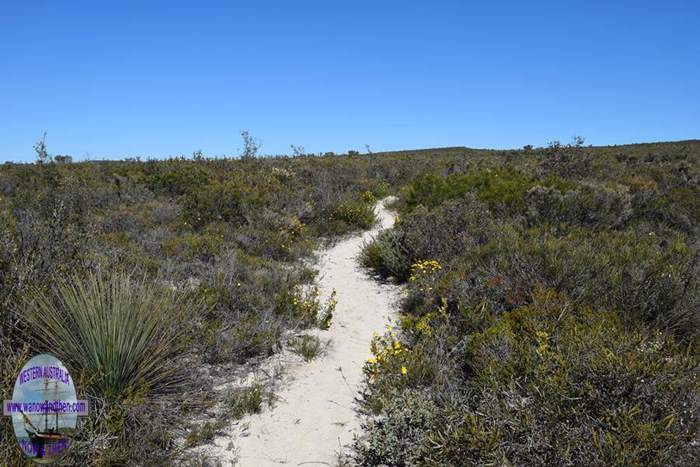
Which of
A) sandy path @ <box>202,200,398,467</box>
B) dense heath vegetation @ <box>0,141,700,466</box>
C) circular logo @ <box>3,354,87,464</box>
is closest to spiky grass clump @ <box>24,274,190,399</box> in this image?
dense heath vegetation @ <box>0,141,700,466</box>

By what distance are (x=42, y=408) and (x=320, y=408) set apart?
234 cm

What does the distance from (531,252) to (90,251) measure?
605cm

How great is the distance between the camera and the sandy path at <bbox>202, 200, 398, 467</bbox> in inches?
144

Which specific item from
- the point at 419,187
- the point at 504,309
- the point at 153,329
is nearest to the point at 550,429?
the point at 504,309

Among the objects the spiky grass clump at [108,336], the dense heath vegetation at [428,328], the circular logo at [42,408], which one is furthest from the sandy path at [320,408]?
the circular logo at [42,408]

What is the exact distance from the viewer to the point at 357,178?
1917 cm

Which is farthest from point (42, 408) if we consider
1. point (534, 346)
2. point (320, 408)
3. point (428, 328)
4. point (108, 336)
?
point (534, 346)

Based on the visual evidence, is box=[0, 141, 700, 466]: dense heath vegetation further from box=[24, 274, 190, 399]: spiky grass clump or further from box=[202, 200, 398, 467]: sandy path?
box=[202, 200, 398, 467]: sandy path

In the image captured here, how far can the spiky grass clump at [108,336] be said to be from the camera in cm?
364

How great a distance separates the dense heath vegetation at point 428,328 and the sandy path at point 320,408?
236mm

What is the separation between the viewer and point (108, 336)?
12.1 feet

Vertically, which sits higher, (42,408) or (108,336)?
(108,336)

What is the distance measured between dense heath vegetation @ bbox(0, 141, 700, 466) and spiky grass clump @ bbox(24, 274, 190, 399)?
20 mm

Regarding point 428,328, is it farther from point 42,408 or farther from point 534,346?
point 42,408
